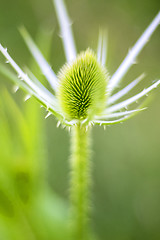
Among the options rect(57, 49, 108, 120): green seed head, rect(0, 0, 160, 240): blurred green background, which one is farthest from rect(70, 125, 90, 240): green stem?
rect(0, 0, 160, 240): blurred green background

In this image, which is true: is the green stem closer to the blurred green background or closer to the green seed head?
the green seed head

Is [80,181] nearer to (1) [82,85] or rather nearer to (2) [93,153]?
(1) [82,85]

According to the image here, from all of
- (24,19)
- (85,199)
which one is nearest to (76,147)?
(85,199)

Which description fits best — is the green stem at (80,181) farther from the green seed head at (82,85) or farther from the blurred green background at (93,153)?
the blurred green background at (93,153)

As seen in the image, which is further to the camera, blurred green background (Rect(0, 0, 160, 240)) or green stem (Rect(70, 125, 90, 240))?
blurred green background (Rect(0, 0, 160, 240))

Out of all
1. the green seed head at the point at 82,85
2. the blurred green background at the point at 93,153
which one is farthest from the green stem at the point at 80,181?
the blurred green background at the point at 93,153

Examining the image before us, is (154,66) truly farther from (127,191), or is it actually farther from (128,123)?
(127,191)

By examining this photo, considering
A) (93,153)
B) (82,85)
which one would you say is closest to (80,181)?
(82,85)
